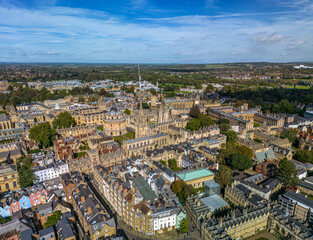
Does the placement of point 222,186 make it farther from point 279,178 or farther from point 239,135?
A: point 239,135

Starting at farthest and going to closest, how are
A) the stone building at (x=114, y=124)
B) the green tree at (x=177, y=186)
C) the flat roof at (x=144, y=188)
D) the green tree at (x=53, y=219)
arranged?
the stone building at (x=114, y=124), the green tree at (x=177, y=186), the flat roof at (x=144, y=188), the green tree at (x=53, y=219)

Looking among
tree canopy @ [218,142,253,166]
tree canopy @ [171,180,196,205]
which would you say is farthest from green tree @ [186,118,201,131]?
tree canopy @ [171,180,196,205]

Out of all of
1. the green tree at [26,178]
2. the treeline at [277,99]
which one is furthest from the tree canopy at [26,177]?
the treeline at [277,99]

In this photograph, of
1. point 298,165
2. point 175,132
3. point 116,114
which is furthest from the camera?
point 116,114

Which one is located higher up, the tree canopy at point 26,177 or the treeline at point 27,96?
the treeline at point 27,96

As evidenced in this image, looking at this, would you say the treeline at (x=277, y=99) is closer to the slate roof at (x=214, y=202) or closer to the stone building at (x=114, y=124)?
the stone building at (x=114, y=124)

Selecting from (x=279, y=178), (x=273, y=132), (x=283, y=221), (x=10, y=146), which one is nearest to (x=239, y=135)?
(x=273, y=132)

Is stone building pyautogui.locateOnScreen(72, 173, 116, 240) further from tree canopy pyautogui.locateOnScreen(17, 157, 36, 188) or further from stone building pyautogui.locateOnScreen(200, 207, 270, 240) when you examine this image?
stone building pyautogui.locateOnScreen(200, 207, 270, 240)
